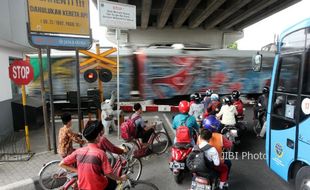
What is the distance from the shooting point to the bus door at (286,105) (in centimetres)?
361

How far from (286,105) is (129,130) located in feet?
10.9

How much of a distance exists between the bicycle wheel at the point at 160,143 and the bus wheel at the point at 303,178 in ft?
11.5

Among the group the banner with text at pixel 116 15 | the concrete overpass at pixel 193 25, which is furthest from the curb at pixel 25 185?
the concrete overpass at pixel 193 25

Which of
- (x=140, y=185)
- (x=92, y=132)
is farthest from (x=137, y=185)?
(x=92, y=132)

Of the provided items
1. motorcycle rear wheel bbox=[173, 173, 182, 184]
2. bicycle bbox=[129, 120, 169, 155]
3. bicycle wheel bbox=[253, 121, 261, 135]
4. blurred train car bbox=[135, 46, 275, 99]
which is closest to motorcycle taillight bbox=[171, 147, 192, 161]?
motorcycle rear wheel bbox=[173, 173, 182, 184]

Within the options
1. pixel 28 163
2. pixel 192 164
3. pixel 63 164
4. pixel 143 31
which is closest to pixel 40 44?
pixel 28 163

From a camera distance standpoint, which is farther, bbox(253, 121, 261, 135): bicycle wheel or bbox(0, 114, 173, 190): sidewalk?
bbox(253, 121, 261, 135): bicycle wheel

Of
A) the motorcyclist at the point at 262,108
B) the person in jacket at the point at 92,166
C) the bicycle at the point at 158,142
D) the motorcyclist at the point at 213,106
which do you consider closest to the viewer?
the person in jacket at the point at 92,166

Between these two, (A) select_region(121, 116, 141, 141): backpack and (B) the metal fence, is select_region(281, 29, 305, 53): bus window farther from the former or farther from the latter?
(B) the metal fence

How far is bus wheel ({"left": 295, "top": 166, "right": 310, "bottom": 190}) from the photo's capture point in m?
3.33

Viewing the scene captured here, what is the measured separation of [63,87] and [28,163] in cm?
659

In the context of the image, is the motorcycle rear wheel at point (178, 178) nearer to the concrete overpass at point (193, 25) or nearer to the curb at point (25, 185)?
the curb at point (25, 185)

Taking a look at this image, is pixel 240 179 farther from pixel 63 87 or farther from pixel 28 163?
pixel 63 87

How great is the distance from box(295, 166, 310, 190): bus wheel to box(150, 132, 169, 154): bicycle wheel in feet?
11.5
